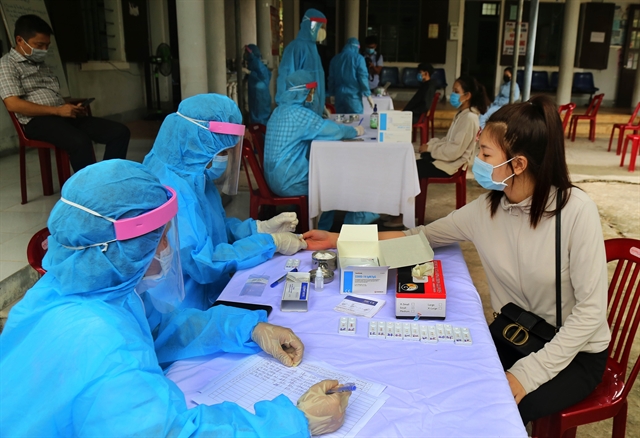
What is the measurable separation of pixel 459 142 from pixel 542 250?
2619 millimetres

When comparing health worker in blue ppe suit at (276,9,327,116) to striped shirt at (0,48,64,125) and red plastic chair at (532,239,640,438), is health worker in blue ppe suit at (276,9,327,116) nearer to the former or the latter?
striped shirt at (0,48,64,125)

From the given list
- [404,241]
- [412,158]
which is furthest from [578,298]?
[412,158]

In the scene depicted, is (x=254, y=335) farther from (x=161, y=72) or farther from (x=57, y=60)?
(x=161, y=72)

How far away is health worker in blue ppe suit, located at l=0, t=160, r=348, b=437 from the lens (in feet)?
3.02

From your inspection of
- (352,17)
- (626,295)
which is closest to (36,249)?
(626,295)

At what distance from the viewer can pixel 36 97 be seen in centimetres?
397

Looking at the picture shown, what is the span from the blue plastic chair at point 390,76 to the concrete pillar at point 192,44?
7823mm

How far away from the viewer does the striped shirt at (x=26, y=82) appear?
3779 millimetres

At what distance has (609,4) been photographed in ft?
38.2

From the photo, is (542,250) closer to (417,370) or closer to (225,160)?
(417,370)

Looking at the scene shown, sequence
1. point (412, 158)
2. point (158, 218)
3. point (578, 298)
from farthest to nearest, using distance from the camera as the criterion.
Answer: point (412, 158)
point (578, 298)
point (158, 218)

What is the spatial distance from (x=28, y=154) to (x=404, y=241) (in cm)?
535

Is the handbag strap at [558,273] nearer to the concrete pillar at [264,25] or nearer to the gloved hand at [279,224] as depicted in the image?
the gloved hand at [279,224]

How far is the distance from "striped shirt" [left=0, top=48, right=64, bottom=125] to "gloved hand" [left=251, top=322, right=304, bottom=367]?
3.41 meters
